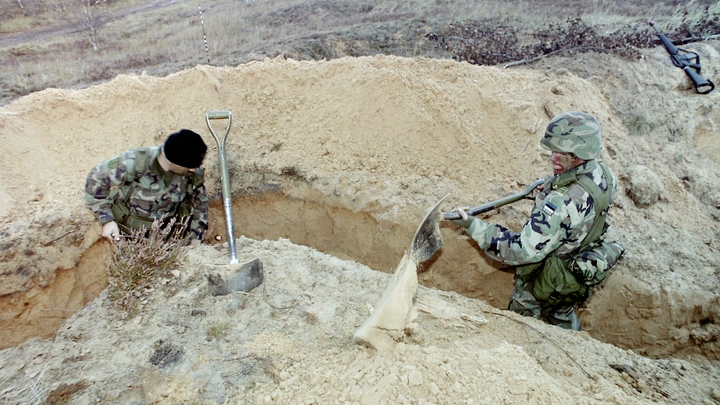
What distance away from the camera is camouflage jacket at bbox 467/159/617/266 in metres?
2.70

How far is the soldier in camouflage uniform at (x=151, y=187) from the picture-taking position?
322 cm

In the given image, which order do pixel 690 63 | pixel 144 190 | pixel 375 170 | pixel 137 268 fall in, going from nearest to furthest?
pixel 137 268, pixel 144 190, pixel 375 170, pixel 690 63

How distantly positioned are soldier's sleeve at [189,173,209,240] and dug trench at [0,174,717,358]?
13cm

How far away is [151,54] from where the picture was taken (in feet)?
33.5

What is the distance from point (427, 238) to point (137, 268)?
1.95m

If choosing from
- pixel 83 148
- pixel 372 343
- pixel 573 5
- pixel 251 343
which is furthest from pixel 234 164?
pixel 573 5

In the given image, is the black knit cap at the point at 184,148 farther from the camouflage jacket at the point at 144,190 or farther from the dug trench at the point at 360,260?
the dug trench at the point at 360,260

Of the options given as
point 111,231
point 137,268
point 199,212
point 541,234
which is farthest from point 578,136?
point 111,231

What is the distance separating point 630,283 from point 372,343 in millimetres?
2667

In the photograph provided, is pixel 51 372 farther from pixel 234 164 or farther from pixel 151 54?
pixel 151 54

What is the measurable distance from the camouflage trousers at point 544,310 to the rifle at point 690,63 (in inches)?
191

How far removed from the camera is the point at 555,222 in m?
2.70

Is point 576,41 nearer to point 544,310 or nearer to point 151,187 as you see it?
point 544,310

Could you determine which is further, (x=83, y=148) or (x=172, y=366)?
(x=83, y=148)
